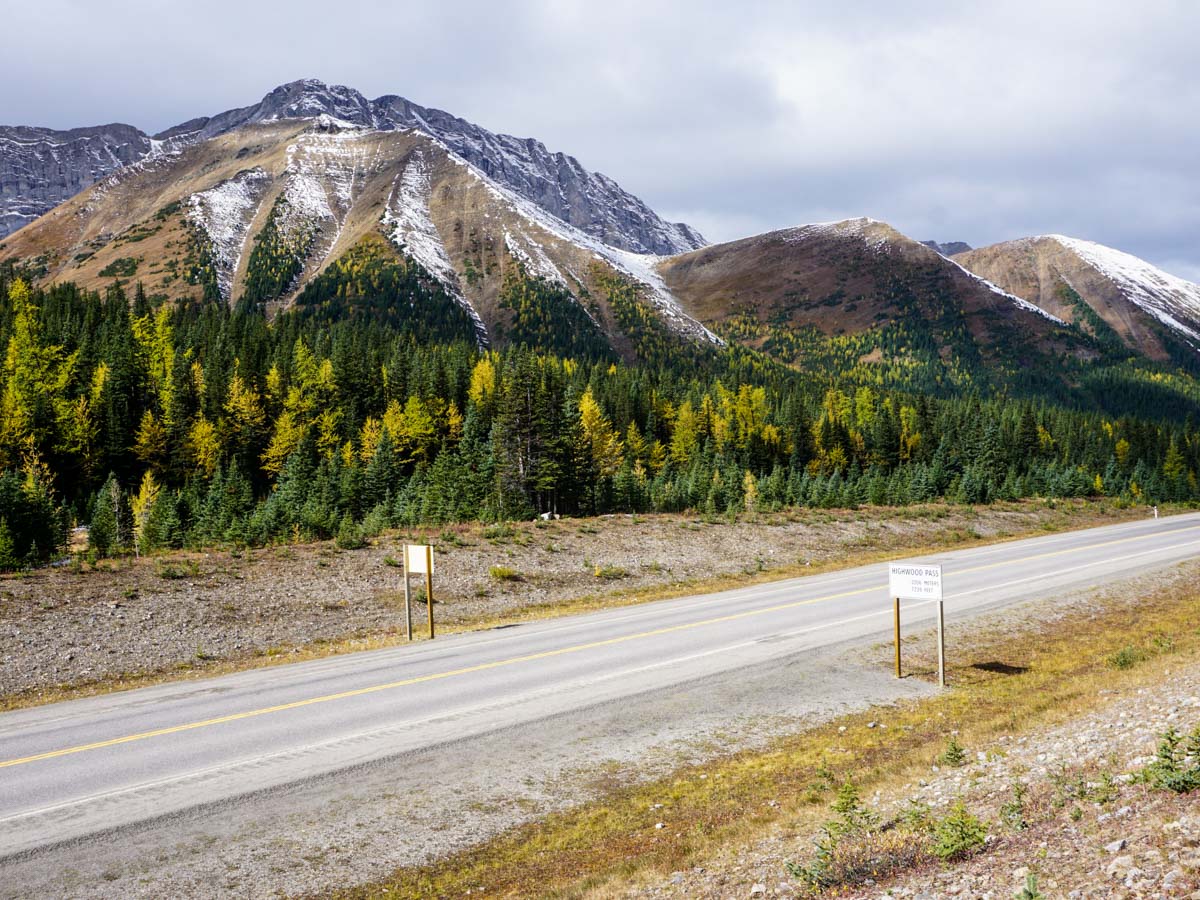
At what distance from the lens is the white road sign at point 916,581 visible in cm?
1428

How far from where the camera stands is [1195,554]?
33812 millimetres

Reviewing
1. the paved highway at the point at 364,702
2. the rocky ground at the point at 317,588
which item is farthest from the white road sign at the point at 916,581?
the rocky ground at the point at 317,588

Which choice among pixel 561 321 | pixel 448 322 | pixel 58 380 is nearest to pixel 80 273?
pixel 448 322

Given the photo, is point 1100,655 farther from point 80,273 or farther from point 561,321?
point 80,273

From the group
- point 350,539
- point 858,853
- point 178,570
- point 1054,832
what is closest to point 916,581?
point 1054,832

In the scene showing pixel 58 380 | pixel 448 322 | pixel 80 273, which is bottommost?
pixel 58 380

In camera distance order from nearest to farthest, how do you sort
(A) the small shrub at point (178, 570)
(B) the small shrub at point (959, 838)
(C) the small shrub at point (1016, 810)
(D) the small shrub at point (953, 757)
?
(B) the small shrub at point (959, 838)
(C) the small shrub at point (1016, 810)
(D) the small shrub at point (953, 757)
(A) the small shrub at point (178, 570)

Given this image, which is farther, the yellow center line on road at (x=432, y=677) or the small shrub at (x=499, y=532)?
the small shrub at (x=499, y=532)

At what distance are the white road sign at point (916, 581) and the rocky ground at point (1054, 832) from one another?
4578 mm

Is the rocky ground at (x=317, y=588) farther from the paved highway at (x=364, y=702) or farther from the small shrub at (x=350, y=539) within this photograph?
the paved highway at (x=364, y=702)

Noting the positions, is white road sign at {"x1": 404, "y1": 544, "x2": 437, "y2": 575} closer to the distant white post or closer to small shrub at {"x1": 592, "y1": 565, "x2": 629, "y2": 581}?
small shrub at {"x1": 592, "y1": 565, "x2": 629, "y2": 581}

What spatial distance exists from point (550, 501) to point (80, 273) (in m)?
202

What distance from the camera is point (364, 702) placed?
42.7ft

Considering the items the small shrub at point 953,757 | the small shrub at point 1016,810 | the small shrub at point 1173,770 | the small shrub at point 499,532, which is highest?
the small shrub at point 1173,770
